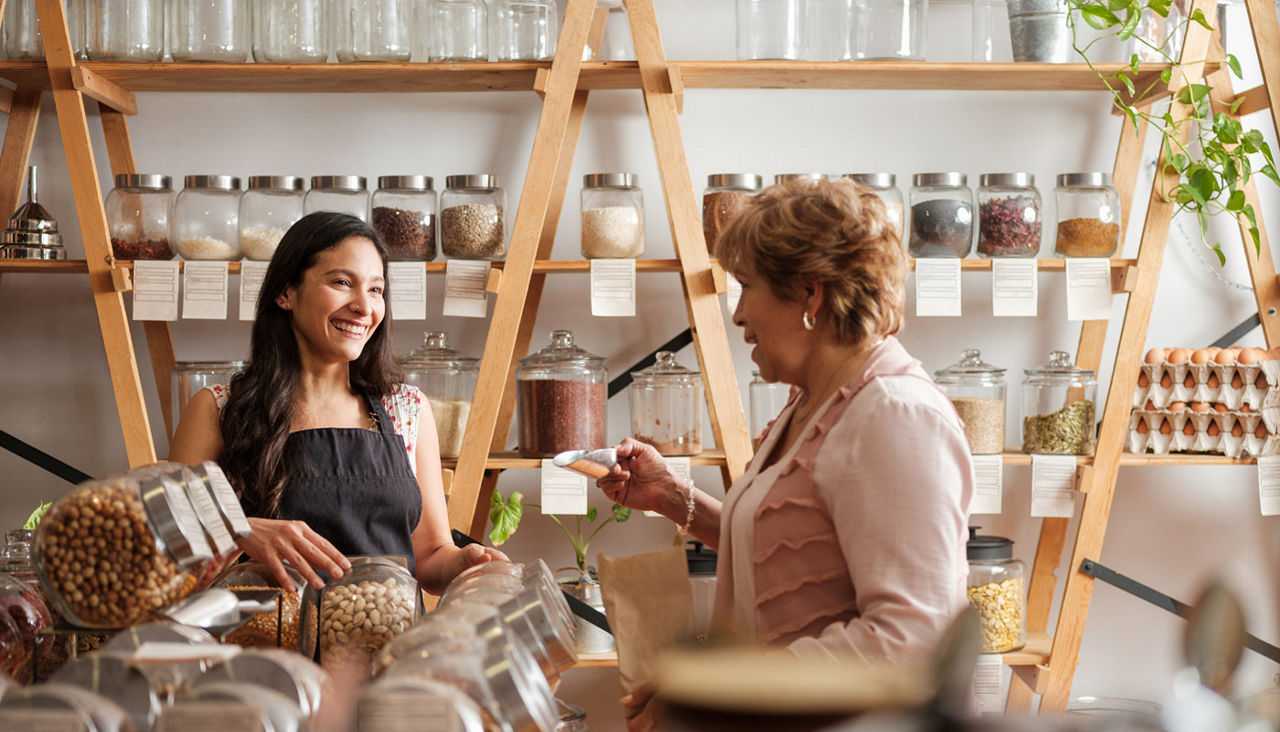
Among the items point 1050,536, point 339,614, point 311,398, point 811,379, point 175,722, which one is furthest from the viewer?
point 1050,536

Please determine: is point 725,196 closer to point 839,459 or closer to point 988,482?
point 988,482

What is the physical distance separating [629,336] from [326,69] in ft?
2.93

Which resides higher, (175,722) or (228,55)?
(228,55)

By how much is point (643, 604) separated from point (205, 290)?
4.94ft

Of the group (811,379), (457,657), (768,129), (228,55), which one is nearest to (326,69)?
(228,55)

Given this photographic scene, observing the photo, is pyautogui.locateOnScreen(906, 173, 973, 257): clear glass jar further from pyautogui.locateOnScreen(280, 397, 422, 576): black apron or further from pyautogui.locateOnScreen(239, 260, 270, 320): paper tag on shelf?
pyautogui.locateOnScreen(239, 260, 270, 320): paper tag on shelf

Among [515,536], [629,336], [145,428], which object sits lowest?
[515,536]

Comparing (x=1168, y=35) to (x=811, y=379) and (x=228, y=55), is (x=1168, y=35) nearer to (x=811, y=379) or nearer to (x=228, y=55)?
(x=811, y=379)

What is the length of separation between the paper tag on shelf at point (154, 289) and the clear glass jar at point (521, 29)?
0.82 metres

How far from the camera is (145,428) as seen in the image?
7.76 ft

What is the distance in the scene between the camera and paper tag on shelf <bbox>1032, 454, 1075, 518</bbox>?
7.86 feet

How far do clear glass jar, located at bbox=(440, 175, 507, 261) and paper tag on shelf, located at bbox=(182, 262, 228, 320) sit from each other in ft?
1.49

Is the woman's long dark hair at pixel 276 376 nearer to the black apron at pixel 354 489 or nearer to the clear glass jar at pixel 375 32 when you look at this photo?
the black apron at pixel 354 489

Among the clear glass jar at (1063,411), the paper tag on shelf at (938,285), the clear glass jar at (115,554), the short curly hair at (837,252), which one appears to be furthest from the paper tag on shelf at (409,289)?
the clear glass jar at (115,554)
